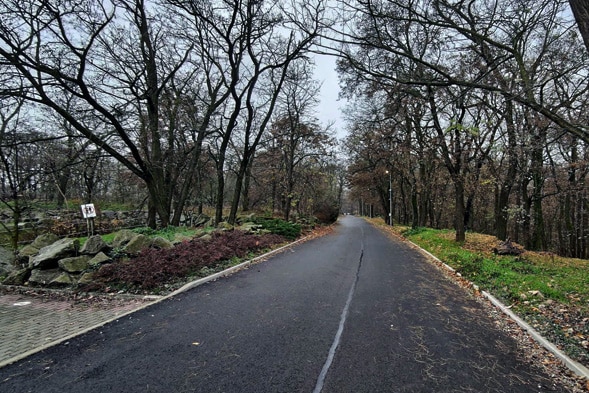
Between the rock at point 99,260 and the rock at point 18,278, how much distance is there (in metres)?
1.51

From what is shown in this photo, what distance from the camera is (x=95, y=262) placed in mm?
6836

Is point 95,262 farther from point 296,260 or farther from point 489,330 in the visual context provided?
point 489,330

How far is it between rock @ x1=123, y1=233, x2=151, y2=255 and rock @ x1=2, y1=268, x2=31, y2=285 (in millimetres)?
2147

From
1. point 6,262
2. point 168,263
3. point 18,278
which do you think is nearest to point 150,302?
point 168,263

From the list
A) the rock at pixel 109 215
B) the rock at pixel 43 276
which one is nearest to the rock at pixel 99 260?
the rock at pixel 43 276

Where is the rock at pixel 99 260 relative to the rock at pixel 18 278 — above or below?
above

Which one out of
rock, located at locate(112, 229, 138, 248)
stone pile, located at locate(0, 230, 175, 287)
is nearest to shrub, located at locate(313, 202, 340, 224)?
rock, located at locate(112, 229, 138, 248)

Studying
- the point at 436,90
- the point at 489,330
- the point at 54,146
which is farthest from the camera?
the point at 54,146

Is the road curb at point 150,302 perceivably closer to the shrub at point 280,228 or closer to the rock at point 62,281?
the rock at point 62,281

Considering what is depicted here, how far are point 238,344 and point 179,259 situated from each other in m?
4.22

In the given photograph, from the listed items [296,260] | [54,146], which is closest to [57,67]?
[54,146]

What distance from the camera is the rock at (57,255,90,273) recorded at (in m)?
6.61

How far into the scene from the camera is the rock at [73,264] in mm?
6605

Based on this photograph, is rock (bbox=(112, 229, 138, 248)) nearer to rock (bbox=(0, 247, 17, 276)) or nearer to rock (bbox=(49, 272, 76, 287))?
rock (bbox=(49, 272, 76, 287))
